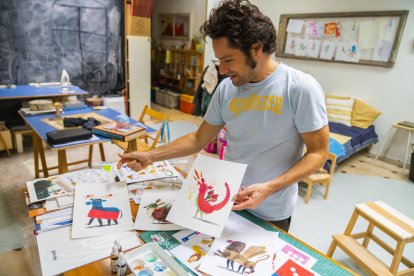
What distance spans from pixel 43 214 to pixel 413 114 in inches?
174

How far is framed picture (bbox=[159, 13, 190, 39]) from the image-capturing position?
20.2ft

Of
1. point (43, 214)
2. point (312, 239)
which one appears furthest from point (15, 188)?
point (312, 239)

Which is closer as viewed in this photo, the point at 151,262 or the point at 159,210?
the point at 151,262

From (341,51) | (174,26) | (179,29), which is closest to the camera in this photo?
(341,51)

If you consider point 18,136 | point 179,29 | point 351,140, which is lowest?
point 18,136

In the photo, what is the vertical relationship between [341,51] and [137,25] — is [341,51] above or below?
below

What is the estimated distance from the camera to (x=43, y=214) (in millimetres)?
1062

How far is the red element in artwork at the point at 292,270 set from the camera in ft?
2.74

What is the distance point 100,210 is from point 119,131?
46.4 inches

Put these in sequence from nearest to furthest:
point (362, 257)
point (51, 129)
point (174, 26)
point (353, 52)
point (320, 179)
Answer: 1. point (362, 257)
2. point (51, 129)
3. point (320, 179)
4. point (353, 52)
5. point (174, 26)

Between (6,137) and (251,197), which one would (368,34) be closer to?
(251,197)

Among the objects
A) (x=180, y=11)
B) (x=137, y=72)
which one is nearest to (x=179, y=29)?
(x=180, y=11)

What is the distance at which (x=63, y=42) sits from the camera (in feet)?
14.1

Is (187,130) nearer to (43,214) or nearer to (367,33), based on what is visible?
(367,33)
